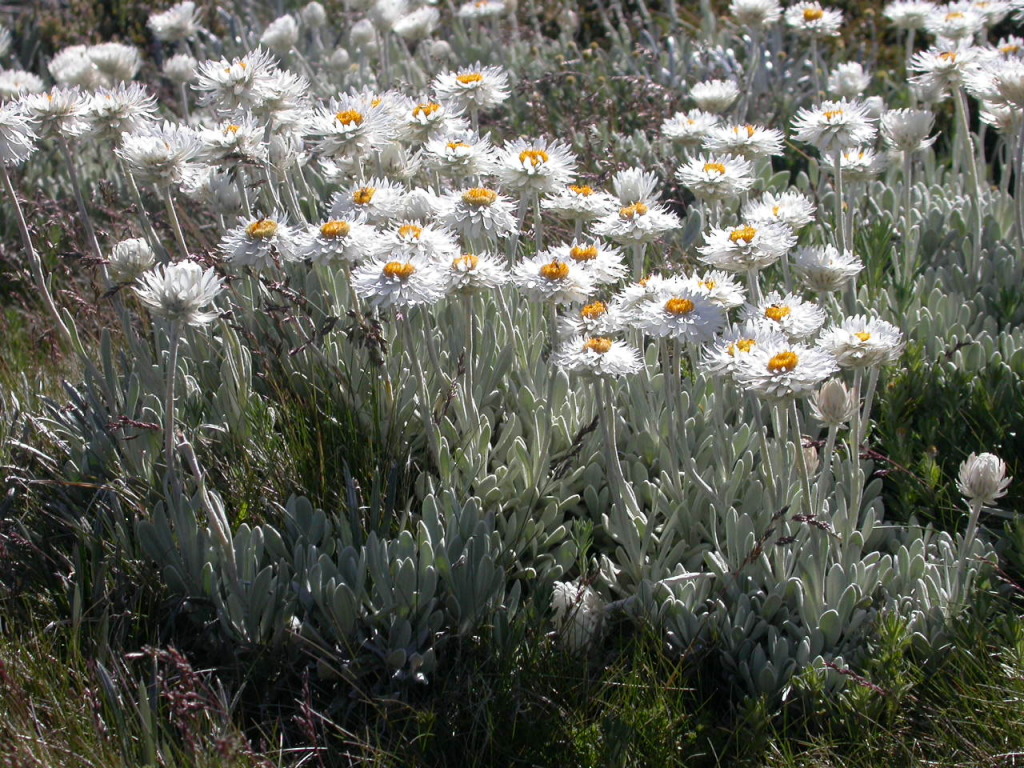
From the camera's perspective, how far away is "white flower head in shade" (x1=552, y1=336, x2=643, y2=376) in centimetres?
225

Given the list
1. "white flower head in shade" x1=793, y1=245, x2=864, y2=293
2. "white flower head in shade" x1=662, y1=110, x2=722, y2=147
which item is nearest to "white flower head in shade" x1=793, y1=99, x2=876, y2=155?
"white flower head in shade" x1=662, y1=110, x2=722, y2=147

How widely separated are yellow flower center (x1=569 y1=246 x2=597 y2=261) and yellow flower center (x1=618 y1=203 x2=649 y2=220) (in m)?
0.15

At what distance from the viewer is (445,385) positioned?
279cm

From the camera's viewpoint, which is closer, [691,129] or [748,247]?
[748,247]

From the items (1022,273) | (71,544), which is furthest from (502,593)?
(1022,273)

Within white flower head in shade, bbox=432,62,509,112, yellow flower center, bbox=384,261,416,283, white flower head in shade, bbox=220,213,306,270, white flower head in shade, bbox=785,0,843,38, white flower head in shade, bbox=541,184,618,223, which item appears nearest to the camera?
yellow flower center, bbox=384,261,416,283

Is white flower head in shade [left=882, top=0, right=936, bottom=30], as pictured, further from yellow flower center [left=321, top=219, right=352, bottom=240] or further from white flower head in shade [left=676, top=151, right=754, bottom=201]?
yellow flower center [left=321, top=219, right=352, bottom=240]

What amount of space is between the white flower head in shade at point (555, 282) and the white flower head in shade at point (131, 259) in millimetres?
1040

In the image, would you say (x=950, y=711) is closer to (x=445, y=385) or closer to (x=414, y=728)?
(x=414, y=728)

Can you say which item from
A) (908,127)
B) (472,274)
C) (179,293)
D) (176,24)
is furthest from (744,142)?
(176,24)

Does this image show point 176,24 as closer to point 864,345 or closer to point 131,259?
point 131,259

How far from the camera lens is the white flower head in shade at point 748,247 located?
254 centimetres

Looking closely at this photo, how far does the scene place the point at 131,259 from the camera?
2803mm

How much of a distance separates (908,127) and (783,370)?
1.65 m
